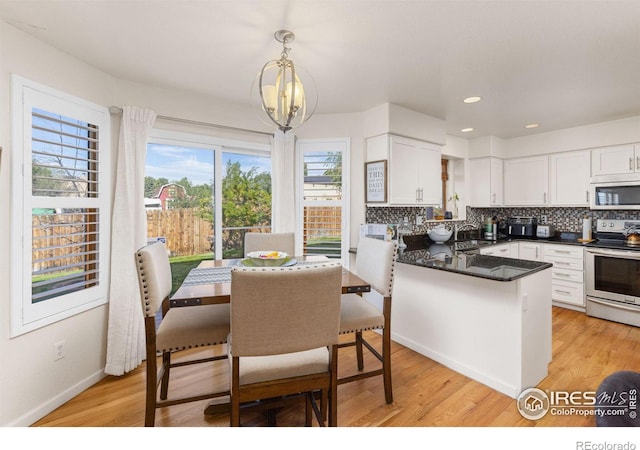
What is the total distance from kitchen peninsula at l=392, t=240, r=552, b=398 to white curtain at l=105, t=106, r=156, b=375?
2224 millimetres

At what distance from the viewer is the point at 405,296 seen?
2.88m

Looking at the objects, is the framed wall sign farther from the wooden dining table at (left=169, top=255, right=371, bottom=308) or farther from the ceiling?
the wooden dining table at (left=169, top=255, right=371, bottom=308)

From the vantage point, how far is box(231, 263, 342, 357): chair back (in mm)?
1305

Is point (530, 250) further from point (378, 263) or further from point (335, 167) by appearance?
point (378, 263)

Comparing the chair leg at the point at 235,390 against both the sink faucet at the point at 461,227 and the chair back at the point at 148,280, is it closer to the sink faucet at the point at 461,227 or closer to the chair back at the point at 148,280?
the chair back at the point at 148,280

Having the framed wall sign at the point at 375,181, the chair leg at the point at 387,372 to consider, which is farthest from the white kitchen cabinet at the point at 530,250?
the chair leg at the point at 387,372

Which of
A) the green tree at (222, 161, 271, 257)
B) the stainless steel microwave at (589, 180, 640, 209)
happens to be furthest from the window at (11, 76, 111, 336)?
the stainless steel microwave at (589, 180, 640, 209)

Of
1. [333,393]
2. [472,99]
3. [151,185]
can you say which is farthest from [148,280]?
[472,99]

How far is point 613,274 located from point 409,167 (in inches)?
99.4

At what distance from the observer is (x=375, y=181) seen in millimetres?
3299

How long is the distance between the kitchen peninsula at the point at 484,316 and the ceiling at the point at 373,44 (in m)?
1.48
